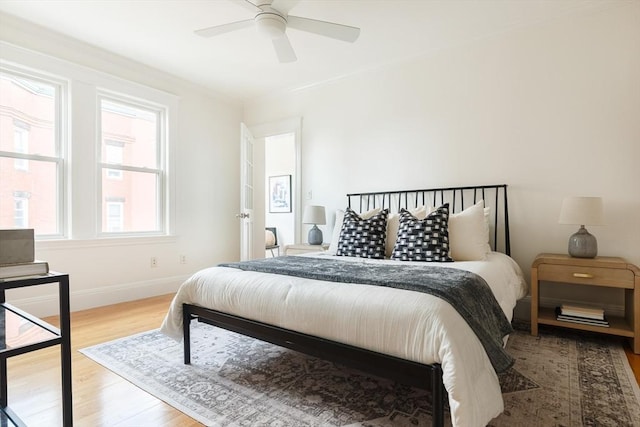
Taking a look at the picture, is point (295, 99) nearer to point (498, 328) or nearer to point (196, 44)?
point (196, 44)

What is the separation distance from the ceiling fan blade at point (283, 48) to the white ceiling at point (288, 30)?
0.98 feet

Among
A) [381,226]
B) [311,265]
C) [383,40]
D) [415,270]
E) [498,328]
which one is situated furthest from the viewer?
[383,40]

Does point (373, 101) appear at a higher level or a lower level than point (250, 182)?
higher

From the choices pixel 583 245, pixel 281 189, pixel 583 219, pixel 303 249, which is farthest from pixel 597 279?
pixel 281 189

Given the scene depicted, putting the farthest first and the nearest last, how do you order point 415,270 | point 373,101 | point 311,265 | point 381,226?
point 373,101 → point 381,226 → point 311,265 → point 415,270

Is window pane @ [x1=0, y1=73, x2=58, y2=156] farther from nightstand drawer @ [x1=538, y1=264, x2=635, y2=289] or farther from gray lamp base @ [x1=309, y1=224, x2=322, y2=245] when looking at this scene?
nightstand drawer @ [x1=538, y1=264, x2=635, y2=289]

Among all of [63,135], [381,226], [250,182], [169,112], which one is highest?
[169,112]

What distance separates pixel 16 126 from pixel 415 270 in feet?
11.9

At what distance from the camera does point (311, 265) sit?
2.26m

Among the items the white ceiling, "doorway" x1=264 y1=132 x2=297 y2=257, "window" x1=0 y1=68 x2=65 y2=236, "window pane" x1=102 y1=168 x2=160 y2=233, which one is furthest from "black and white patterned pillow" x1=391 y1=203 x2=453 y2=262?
"doorway" x1=264 y1=132 x2=297 y2=257

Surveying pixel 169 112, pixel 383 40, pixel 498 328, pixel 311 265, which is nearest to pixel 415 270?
pixel 498 328

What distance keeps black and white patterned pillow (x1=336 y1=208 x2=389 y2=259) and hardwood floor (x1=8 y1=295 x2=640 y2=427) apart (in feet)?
5.58

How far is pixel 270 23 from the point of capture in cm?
242

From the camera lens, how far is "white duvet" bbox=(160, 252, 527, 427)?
125cm
